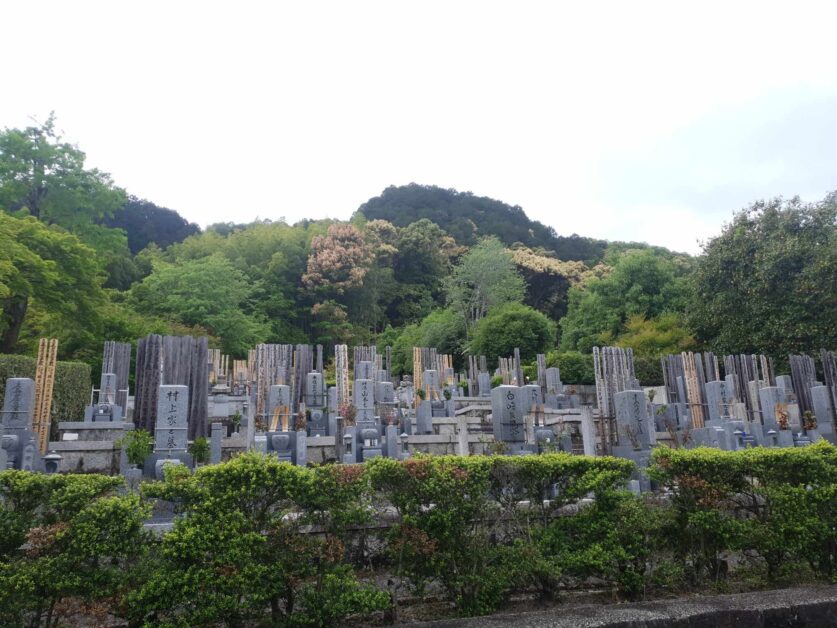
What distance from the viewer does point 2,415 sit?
9703 mm

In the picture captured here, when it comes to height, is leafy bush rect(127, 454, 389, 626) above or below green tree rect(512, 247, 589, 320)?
below

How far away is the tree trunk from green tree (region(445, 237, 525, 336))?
846 inches

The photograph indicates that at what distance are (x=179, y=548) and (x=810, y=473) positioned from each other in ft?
18.3

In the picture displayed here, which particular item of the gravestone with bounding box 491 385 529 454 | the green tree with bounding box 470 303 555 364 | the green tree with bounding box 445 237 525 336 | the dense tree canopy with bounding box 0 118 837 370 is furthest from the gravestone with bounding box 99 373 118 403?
the green tree with bounding box 445 237 525 336

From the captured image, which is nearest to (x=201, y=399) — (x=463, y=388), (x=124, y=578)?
(x=124, y=578)

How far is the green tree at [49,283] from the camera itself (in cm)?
A: 1586

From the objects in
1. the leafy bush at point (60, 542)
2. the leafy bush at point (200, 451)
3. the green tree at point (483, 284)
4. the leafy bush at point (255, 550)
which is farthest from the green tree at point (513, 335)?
the leafy bush at point (60, 542)

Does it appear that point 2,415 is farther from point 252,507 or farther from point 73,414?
point 252,507

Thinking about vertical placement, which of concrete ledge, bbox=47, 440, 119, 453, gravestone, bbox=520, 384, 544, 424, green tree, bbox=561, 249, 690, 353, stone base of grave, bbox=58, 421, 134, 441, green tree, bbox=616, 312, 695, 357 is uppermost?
green tree, bbox=561, 249, 690, 353

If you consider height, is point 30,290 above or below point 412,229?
below

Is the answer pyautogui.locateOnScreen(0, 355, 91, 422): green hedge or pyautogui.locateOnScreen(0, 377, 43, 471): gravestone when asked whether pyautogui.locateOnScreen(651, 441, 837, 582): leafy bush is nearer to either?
pyautogui.locateOnScreen(0, 377, 43, 471): gravestone

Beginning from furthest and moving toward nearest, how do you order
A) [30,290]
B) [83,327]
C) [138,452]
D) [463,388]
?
[463,388] → [83,327] → [30,290] → [138,452]

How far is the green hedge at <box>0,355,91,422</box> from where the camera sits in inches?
471

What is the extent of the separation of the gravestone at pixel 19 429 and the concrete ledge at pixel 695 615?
798cm
